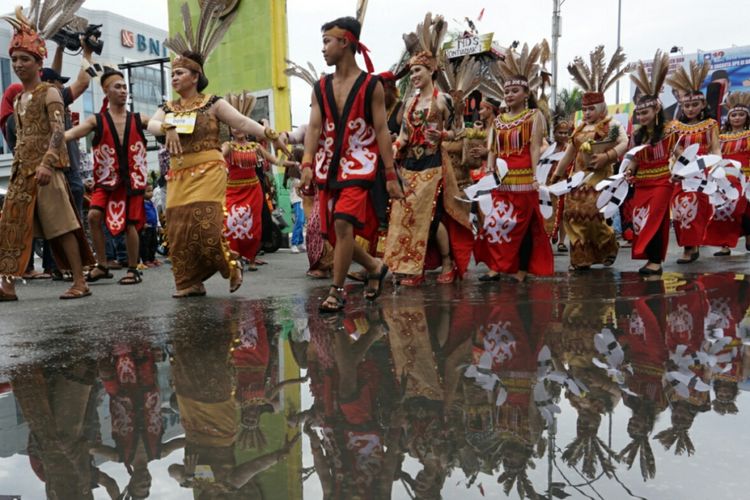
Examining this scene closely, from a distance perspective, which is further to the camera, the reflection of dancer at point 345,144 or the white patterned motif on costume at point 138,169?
the white patterned motif on costume at point 138,169

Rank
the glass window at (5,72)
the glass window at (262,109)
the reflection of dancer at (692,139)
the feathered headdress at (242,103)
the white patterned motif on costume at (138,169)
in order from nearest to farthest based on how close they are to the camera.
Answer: the white patterned motif on costume at (138,169) → the reflection of dancer at (692,139) → the feathered headdress at (242,103) → the glass window at (262,109) → the glass window at (5,72)

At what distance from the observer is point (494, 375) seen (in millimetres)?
3010

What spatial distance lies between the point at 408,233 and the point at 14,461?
14.6 feet

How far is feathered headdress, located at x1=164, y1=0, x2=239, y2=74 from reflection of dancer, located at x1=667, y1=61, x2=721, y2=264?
467cm

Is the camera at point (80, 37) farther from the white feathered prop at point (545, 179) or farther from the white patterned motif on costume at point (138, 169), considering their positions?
the white feathered prop at point (545, 179)

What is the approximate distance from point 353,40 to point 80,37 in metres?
3.49

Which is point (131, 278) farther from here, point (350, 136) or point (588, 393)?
point (588, 393)

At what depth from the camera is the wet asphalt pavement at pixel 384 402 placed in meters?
2.03

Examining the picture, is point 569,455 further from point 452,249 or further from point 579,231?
point 579,231

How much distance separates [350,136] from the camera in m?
4.96

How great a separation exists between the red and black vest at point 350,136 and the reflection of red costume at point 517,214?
2028 millimetres

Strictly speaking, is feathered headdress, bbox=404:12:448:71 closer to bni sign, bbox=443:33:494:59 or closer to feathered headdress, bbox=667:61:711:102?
feathered headdress, bbox=667:61:711:102

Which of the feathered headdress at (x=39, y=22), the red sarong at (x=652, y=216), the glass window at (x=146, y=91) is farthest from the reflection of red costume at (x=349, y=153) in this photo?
the glass window at (x=146, y=91)

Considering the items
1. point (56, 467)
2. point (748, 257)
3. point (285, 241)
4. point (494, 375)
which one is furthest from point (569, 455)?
point (285, 241)
